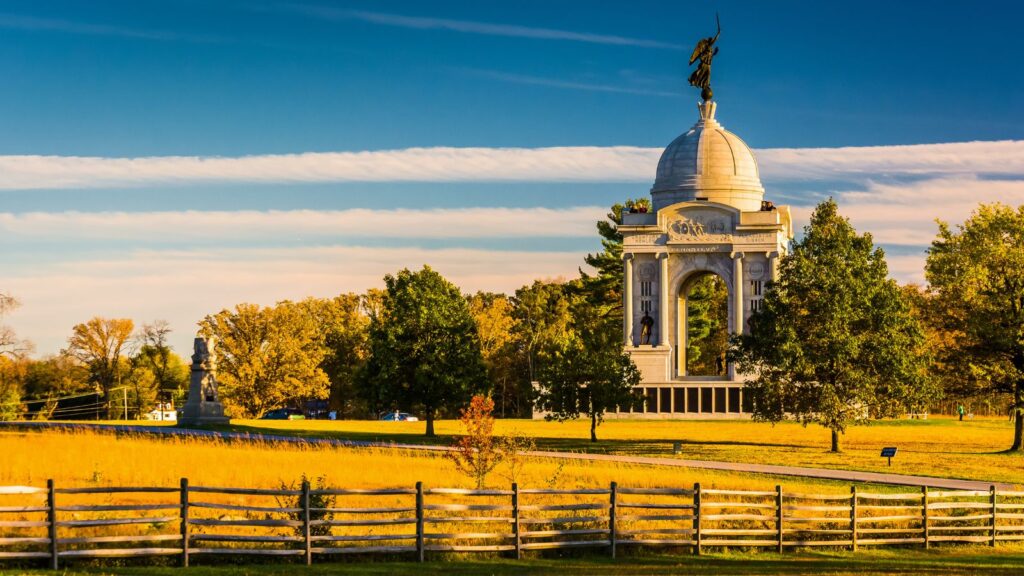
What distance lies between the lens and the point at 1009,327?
7431 cm

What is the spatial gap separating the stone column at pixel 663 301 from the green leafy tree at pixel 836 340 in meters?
44.0

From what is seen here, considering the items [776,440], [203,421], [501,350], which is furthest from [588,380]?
[501,350]

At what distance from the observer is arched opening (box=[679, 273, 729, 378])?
414 feet

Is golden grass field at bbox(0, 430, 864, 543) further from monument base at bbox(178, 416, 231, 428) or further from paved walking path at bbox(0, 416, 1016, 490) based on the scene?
monument base at bbox(178, 416, 231, 428)

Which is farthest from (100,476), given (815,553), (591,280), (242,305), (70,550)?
(591,280)

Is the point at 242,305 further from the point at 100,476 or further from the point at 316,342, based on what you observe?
the point at 100,476

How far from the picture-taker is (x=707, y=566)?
105 ft

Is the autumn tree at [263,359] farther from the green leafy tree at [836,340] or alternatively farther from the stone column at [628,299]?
the green leafy tree at [836,340]

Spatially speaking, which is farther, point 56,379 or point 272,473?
point 56,379

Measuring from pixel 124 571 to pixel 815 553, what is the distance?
1694 cm

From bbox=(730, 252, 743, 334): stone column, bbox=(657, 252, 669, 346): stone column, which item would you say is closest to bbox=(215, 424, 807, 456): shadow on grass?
bbox=(730, 252, 743, 334): stone column

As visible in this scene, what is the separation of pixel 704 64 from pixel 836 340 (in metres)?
62.6

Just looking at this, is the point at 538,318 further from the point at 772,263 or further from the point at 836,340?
the point at 836,340

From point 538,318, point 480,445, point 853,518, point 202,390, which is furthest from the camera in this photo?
point 538,318
